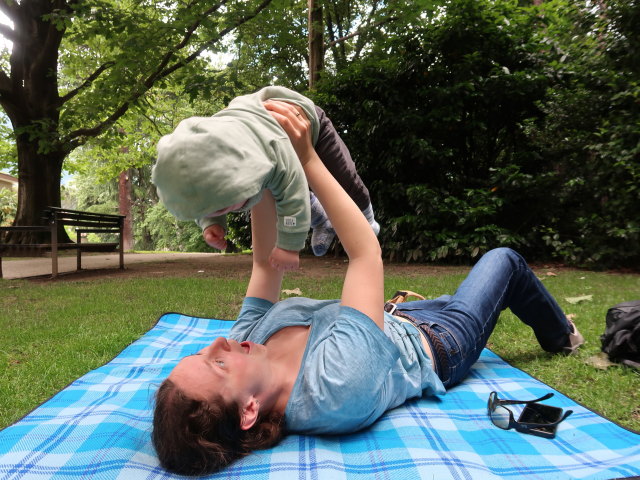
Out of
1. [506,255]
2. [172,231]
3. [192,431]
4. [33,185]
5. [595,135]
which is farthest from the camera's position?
[172,231]

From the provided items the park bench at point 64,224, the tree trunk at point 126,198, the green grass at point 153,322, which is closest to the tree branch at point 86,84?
the park bench at point 64,224

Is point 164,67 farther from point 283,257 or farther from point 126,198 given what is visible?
point 126,198

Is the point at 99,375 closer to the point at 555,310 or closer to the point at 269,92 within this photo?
the point at 269,92

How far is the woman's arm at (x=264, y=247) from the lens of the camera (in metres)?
2.22

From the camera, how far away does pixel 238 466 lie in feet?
5.43

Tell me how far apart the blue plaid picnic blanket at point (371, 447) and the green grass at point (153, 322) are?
35cm

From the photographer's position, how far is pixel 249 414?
5.60 feet

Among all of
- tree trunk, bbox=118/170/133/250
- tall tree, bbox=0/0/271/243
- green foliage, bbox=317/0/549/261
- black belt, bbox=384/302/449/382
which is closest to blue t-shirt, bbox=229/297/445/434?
black belt, bbox=384/302/449/382

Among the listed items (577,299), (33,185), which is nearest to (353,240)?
(577,299)

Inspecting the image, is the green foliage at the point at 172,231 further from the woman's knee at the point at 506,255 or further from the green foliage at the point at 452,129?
the woman's knee at the point at 506,255

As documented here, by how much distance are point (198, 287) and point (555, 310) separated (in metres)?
4.45

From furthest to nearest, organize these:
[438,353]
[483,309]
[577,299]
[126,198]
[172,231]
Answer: [172,231]
[126,198]
[577,299]
[483,309]
[438,353]

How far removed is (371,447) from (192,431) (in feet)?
2.24

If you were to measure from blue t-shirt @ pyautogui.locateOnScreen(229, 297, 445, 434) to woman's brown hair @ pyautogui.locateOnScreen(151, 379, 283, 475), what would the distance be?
28cm
